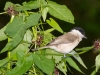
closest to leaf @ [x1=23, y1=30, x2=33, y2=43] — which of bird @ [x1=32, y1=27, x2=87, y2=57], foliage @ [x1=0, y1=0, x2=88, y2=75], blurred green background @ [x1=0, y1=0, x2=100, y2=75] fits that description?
foliage @ [x1=0, y1=0, x2=88, y2=75]

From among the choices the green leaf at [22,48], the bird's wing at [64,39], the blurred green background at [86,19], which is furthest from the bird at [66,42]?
the blurred green background at [86,19]

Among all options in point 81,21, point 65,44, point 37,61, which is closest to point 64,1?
point 81,21

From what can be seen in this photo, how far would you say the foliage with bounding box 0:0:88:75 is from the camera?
1.89 metres

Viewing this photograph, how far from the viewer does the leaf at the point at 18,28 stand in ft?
6.25

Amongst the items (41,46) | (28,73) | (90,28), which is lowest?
(90,28)

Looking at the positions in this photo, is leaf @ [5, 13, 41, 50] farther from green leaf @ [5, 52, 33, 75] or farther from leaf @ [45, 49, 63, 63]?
leaf @ [45, 49, 63, 63]

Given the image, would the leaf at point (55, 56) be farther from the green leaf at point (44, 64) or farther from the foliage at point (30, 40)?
the green leaf at point (44, 64)

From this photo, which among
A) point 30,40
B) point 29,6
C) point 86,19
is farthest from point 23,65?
point 86,19

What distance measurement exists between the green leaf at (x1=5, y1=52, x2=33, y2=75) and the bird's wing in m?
0.19

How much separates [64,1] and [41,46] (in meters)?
4.11

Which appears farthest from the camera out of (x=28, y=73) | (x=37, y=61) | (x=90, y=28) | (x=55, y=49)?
(x=90, y=28)

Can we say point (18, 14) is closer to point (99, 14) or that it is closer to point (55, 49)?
point (55, 49)

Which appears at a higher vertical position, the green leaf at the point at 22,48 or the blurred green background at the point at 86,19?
the green leaf at the point at 22,48

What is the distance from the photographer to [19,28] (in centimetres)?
193
